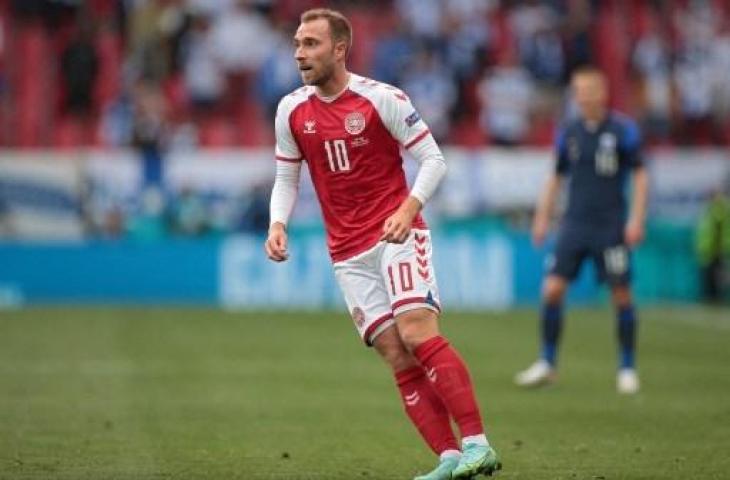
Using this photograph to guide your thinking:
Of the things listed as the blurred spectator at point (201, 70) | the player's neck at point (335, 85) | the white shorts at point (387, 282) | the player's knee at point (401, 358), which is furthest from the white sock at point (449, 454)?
the blurred spectator at point (201, 70)

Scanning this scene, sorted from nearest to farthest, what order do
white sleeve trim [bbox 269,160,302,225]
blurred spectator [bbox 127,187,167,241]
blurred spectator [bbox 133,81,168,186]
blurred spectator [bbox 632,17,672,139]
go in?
white sleeve trim [bbox 269,160,302,225] → blurred spectator [bbox 127,187,167,241] → blurred spectator [bbox 133,81,168,186] → blurred spectator [bbox 632,17,672,139]

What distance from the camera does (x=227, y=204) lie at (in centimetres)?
2494

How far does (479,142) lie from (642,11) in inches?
182

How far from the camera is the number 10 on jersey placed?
298 inches

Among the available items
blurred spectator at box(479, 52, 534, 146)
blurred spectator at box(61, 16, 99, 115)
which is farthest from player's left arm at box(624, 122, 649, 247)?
blurred spectator at box(61, 16, 99, 115)

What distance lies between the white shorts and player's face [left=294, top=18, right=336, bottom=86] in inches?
34.5

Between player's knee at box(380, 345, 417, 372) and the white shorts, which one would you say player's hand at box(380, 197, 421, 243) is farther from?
player's knee at box(380, 345, 417, 372)

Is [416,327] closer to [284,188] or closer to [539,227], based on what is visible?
[284,188]

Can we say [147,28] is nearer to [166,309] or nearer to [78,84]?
[78,84]

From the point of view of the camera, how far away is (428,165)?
752 centimetres

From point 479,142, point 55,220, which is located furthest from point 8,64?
point 479,142

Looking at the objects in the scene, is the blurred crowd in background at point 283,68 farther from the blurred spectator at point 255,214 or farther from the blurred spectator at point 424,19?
the blurred spectator at point 255,214

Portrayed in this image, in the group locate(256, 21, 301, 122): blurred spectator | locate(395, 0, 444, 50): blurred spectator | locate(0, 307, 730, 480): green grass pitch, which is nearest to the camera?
locate(0, 307, 730, 480): green grass pitch

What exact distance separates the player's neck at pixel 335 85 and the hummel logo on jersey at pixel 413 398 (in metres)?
1.52
